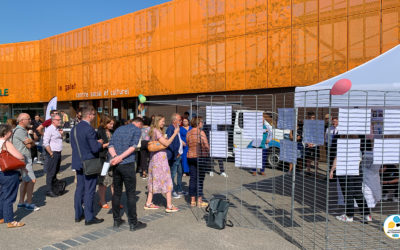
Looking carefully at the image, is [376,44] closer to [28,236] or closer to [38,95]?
[28,236]

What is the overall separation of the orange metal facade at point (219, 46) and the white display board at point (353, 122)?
9.88 m

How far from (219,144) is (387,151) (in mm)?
2309

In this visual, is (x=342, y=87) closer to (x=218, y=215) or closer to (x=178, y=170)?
(x=218, y=215)

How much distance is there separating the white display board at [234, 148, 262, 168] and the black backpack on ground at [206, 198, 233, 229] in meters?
0.69

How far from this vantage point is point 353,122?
3.71 metres

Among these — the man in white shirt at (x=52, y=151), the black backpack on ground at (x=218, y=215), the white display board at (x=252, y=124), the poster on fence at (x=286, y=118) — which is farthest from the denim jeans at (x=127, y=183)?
the man in white shirt at (x=52, y=151)

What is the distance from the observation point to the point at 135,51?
21453 millimetres

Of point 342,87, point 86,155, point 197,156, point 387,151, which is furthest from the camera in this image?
point 197,156

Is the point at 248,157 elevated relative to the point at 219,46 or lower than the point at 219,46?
lower

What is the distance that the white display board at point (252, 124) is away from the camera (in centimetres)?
469

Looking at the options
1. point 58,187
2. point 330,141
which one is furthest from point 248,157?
point 58,187

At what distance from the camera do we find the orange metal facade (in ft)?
41.1

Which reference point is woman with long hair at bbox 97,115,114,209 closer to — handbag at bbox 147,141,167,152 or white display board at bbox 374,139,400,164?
handbag at bbox 147,141,167,152

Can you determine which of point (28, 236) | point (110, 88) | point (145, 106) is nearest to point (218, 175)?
point (28, 236)
